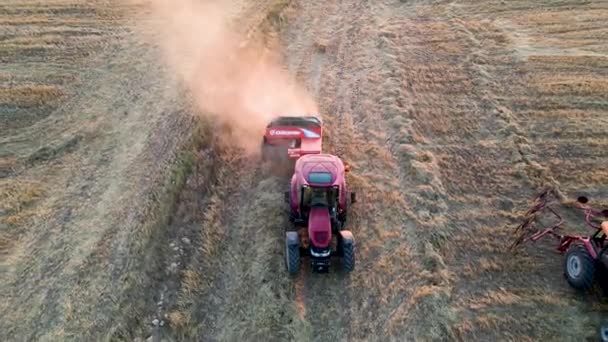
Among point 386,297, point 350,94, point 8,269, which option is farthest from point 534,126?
point 8,269

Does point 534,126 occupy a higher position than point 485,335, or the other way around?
point 534,126

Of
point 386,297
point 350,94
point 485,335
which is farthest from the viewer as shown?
point 350,94

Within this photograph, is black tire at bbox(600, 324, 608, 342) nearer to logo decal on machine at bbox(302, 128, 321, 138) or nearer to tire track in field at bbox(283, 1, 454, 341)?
tire track in field at bbox(283, 1, 454, 341)

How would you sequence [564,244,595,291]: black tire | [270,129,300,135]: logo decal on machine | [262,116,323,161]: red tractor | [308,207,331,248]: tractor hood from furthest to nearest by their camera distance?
1. [270,129,300,135]: logo decal on machine
2. [262,116,323,161]: red tractor
3. [308,207,331,248]: tractor hood
4. [564,244,595,291]: black tire

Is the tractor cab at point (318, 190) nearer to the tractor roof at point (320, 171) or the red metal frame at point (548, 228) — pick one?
the tractor roof at point (320, 171)

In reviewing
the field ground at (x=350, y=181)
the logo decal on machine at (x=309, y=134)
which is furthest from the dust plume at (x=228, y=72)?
the logo decal on machine at (x=309, y=134)

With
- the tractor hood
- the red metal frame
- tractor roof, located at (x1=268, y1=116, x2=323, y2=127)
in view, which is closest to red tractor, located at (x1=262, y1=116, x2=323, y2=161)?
tractor roof, located at (x1=268, y1=116, x2=323, y2=127)

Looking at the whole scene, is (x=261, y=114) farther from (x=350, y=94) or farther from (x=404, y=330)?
(x=404, y=330)
